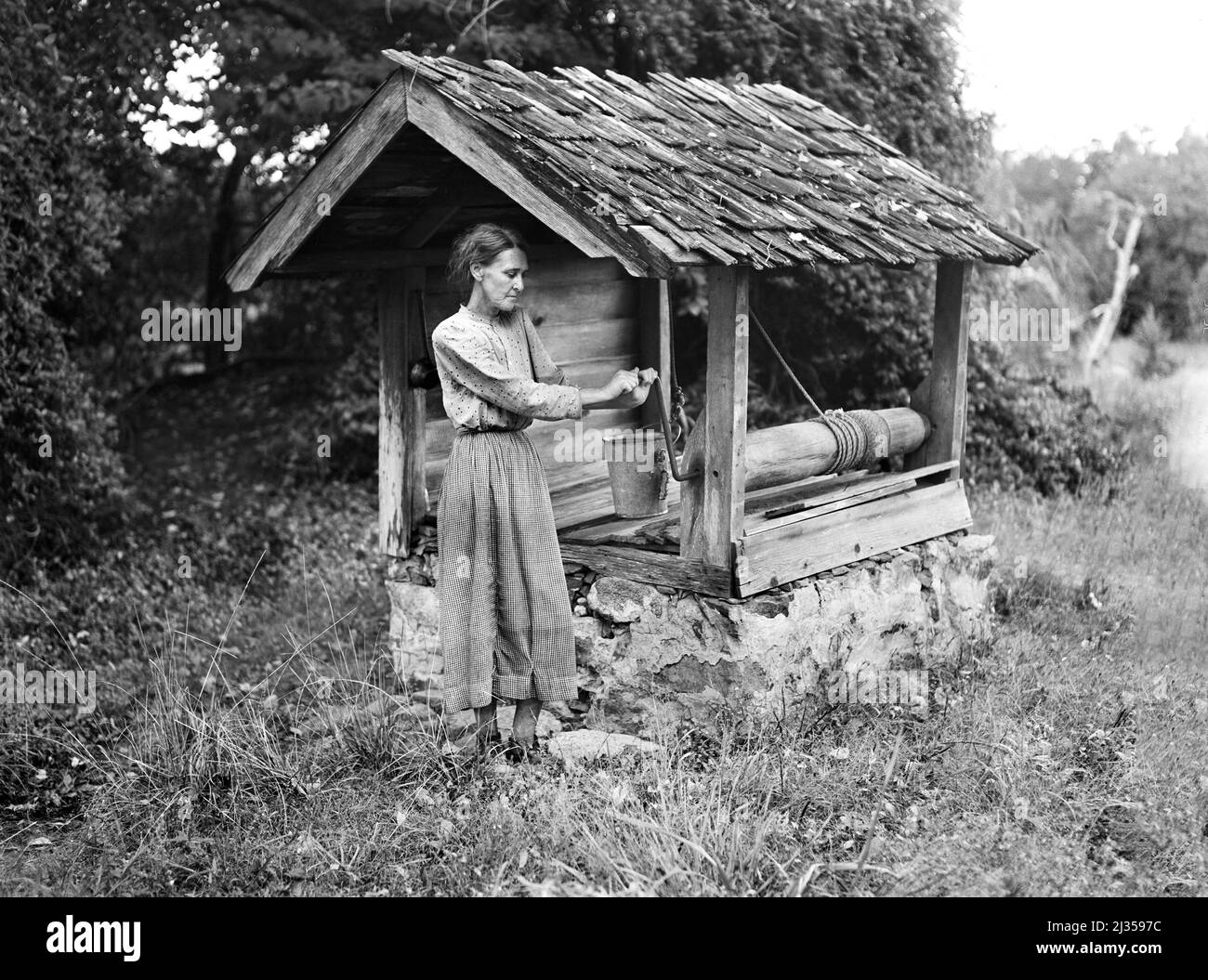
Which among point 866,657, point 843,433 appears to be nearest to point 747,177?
point 843,433

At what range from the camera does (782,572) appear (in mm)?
6406

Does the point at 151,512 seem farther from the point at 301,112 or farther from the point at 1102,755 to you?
the point at 1102,755

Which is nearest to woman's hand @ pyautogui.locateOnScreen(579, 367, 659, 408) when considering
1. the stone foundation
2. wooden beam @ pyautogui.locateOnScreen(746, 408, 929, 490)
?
wooden beam @ pyautogui.locateOnScreen(746, 408, 929, 490)

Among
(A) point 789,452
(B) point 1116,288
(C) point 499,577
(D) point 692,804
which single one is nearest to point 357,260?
(C) point 499,577

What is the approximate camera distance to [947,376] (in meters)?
7.66

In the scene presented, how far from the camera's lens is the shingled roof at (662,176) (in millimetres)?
5531

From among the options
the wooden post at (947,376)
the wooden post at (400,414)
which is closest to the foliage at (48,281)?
the wooden post at (400,414)

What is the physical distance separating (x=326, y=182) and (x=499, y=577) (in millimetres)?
1898

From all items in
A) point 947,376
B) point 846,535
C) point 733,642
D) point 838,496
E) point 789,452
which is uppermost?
point 947,376

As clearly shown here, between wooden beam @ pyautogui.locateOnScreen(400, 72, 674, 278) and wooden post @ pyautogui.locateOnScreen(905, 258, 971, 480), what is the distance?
269 centimetres

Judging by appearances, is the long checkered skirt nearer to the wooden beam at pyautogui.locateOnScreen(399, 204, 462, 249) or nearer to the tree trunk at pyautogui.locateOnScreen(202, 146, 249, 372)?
the wooden beam at pyautogui.locateOnScreen(399, 204, 462, 249)

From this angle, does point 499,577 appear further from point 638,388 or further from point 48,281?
point 48,281

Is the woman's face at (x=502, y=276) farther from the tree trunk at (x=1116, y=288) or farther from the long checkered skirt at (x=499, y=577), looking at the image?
the tree trunk at (x=1116, y=288)
